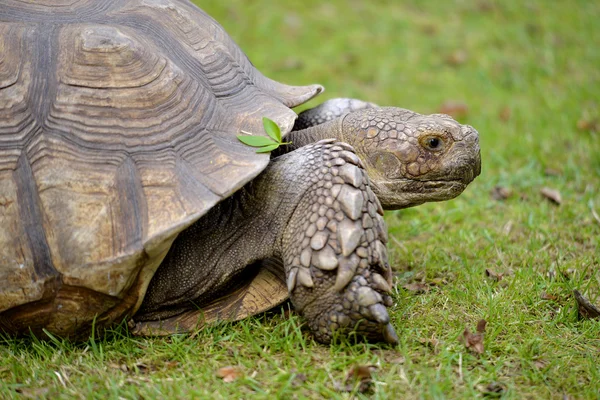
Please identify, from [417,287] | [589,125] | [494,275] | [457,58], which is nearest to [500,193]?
[494,275]

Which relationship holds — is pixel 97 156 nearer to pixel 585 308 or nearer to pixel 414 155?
pixel 414 155

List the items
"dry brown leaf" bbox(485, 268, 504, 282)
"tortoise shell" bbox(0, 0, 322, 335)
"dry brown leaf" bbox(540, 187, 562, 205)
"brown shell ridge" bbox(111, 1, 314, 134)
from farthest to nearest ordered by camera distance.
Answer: "dry brown leaf" bbox(540, 187, 562, 205)
"dry brown leaf" bbox(485, 268, 504, 282)
"brown shell ridge" bbox(111, 1, 314, 134)
"tortoise shell" bbox(0, 0, 322, 335)

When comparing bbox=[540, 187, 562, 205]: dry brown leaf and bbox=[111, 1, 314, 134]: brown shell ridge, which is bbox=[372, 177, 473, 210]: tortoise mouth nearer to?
bbox=[111, 1, 314, 134]: brown shell ridge

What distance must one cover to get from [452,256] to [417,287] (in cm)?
53

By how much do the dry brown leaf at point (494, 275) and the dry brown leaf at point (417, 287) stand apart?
0.40 m

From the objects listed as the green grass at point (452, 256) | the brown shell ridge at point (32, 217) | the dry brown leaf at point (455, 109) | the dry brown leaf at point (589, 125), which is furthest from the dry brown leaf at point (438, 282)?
the dry brown leaf at point (589, 125)

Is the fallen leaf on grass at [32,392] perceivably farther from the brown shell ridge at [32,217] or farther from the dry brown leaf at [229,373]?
the dry brown leaf at [229,373]

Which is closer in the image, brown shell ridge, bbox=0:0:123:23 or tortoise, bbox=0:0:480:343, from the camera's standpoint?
tortoise, bbox=0:0:480:343

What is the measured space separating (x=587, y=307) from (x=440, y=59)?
16.5 feet

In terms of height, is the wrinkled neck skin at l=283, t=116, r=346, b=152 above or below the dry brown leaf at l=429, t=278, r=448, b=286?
above

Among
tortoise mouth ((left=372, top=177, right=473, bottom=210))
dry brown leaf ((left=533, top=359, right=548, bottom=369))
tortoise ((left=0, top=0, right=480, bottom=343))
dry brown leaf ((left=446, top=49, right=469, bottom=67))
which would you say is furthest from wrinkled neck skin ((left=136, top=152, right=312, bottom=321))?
dry brown leaf ((left=446, top=49, right=469, bottom=67))

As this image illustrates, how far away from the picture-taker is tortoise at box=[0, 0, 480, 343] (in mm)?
2697

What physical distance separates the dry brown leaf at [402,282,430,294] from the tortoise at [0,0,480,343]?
499 mm

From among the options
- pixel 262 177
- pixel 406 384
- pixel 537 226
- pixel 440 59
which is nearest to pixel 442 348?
pixel 406 384
